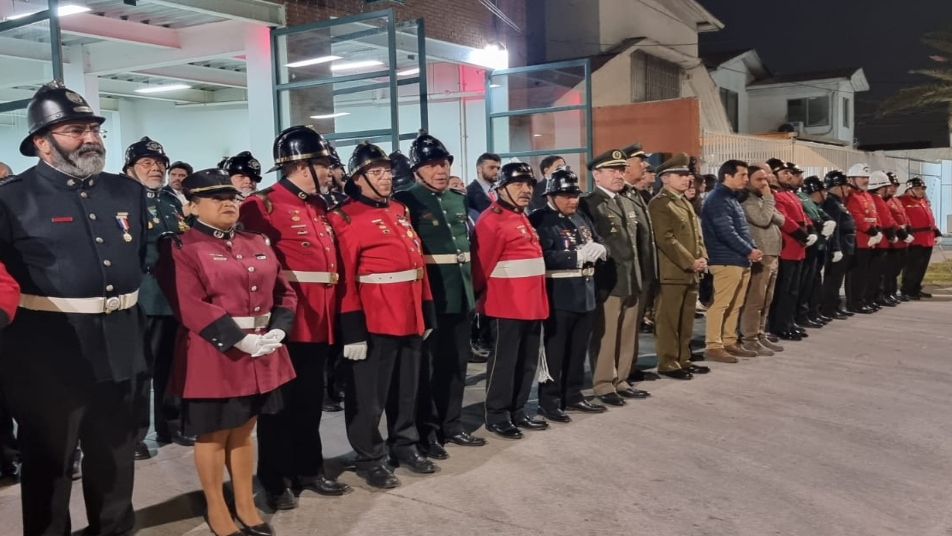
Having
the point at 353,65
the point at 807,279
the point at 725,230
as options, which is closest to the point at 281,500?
the point at 725,230

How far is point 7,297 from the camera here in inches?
119

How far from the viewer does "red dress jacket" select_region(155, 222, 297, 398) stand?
145 inches

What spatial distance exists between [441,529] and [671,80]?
20766 mm

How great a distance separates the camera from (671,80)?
909 inches

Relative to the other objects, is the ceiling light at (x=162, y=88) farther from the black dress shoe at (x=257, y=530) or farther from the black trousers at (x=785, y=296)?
the black dress shoe at (x=257, y=530)

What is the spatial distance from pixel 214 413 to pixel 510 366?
90.7 inches

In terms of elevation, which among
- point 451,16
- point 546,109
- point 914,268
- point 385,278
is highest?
point 451,16

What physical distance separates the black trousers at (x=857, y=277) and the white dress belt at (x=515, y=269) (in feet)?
24.6

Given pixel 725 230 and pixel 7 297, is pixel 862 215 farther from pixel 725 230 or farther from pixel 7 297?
pixel 7 297

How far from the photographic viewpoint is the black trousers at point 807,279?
9.99m

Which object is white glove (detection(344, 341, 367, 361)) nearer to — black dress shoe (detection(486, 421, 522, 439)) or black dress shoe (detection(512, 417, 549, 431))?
black dress shoe (detection(486, 421, 522, 439))

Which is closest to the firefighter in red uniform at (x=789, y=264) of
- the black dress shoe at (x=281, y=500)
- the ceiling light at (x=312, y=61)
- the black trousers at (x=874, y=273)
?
the black trousers at (x=874, y=273)

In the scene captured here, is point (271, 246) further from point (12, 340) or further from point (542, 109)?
point (542, 109)

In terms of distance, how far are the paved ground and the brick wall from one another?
6711 millimetres
